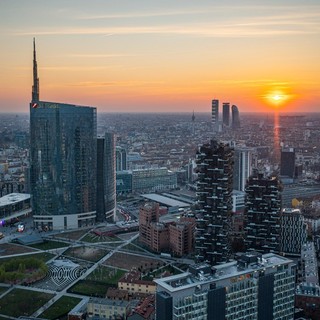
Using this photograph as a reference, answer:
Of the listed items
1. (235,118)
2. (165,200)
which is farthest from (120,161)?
(235,118)

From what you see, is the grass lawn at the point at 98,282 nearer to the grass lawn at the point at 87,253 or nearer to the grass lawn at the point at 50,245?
the grass lawn at the point at 87,253

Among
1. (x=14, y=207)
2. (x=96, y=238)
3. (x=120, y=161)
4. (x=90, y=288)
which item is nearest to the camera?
(x=90, y=288)

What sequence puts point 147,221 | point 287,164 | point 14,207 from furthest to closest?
point 287,164, point 14,207, point 147,221

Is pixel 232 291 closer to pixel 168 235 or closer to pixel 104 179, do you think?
pixel 168 235

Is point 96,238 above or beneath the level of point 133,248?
above

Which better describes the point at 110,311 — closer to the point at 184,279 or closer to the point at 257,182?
the point at 184,279

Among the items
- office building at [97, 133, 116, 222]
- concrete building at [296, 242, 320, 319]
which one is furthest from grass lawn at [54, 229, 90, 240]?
concrete building at [296, 242, 320, 319]

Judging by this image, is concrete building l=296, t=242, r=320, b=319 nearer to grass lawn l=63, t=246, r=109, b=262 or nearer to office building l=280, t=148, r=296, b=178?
grass lawn l=63, t=246, r=109, b=262
